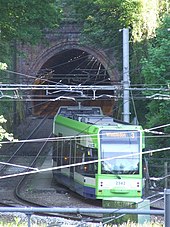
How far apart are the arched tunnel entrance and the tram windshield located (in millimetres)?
22558

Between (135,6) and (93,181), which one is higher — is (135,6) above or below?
above

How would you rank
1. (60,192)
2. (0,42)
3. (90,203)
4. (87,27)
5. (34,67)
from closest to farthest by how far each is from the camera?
(90,203), (60,192), (0,42), (87,27), (34,67)

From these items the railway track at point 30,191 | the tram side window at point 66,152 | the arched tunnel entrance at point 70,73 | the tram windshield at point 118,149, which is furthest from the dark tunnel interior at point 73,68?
the tram windshield at point 118,149

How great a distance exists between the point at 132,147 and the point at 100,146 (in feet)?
3.17

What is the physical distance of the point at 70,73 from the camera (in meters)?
54.8

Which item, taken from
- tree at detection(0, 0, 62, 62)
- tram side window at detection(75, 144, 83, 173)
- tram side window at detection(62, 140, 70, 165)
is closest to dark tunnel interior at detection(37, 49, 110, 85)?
tree at detection(0, 0, 62, 62)

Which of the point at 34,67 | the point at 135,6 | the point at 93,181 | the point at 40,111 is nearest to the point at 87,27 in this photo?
the point at 135,6

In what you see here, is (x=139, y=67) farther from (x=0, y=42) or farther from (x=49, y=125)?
(x=49, y=125)

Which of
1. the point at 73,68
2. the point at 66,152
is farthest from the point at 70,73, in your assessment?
the point at 66,152

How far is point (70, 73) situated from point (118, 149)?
1344 inches

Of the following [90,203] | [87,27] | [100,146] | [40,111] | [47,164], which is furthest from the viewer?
[40,111]

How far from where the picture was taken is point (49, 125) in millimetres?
49406

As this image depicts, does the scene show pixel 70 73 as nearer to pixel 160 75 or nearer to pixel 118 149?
pixel 160 75

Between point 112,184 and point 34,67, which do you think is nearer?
point 112,184
